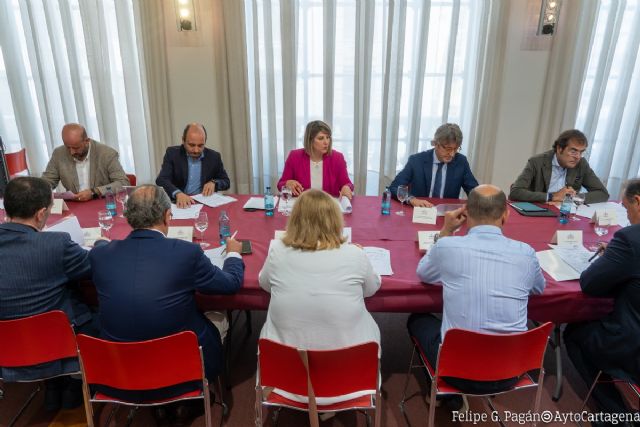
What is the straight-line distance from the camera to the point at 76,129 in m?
3.24

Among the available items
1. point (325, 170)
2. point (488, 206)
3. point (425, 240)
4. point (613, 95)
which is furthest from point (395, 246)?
point (613, 95)

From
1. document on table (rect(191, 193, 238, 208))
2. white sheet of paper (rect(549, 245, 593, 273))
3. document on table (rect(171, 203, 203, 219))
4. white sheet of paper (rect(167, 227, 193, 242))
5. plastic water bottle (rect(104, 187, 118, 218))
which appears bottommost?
white sheet of paper (rect(549, 245, 593, 273))

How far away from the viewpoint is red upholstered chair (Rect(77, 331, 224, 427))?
1.52 m

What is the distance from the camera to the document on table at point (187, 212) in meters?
2.79

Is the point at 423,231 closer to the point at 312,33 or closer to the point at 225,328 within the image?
the point at 225,328

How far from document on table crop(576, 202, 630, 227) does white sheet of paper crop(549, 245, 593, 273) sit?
2.02 feet

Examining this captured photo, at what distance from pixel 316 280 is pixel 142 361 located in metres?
0.72

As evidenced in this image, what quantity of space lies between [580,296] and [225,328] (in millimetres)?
1783

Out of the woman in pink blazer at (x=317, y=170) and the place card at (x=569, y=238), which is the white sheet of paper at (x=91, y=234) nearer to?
the woman in pink blazer at (x=317, y=170)

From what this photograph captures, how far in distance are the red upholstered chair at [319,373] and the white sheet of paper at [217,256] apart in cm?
68

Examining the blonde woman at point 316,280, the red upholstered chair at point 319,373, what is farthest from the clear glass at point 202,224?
the red upholstered chair at point 319,373

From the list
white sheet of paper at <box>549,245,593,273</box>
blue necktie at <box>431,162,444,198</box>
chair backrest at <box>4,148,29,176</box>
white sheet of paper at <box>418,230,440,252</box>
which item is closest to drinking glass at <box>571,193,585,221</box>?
white sheet of paper at <box>549,245,593,273</box>

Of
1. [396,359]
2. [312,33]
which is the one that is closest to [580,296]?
[396,359]

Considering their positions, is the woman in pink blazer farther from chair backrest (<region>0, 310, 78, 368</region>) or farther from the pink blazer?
chair backrest (<region>0, 310, 78, 368</region>)
